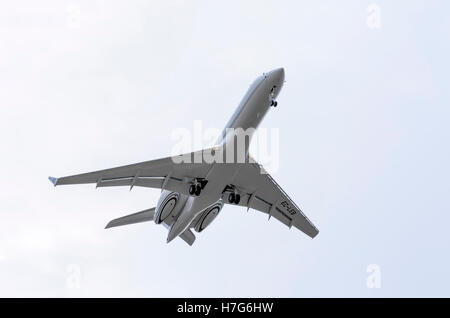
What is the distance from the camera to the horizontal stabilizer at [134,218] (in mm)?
46656

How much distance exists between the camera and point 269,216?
47.7 metres

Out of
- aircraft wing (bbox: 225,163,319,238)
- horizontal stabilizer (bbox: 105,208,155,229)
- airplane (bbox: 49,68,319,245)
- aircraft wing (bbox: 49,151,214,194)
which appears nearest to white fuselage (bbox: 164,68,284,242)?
airplane (bbox: 49,68,319,245)

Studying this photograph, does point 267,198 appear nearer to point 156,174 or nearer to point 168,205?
point 168,205

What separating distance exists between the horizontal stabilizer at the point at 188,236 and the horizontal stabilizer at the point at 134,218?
2.92 metres

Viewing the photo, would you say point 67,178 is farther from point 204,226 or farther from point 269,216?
point 269,216

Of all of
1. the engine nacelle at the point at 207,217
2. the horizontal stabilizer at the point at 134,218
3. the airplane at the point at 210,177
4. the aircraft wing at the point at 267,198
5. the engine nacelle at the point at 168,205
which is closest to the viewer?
the airplane at the point at 210,177

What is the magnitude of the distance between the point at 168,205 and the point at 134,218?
4387 millimetres

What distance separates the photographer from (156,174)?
4131cm

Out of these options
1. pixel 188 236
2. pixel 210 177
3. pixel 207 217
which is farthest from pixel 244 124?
pixel 188 236

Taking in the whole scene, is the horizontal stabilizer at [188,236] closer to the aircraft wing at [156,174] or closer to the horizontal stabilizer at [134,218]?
the horizontal stabilizer at [134,218]

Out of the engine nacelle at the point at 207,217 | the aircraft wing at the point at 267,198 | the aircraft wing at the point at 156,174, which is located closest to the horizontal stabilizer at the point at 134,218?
the engine nacelle at the point at 207,217

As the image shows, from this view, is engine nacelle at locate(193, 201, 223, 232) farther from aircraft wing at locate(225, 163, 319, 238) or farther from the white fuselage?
the white fuselage

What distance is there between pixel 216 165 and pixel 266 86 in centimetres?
574
